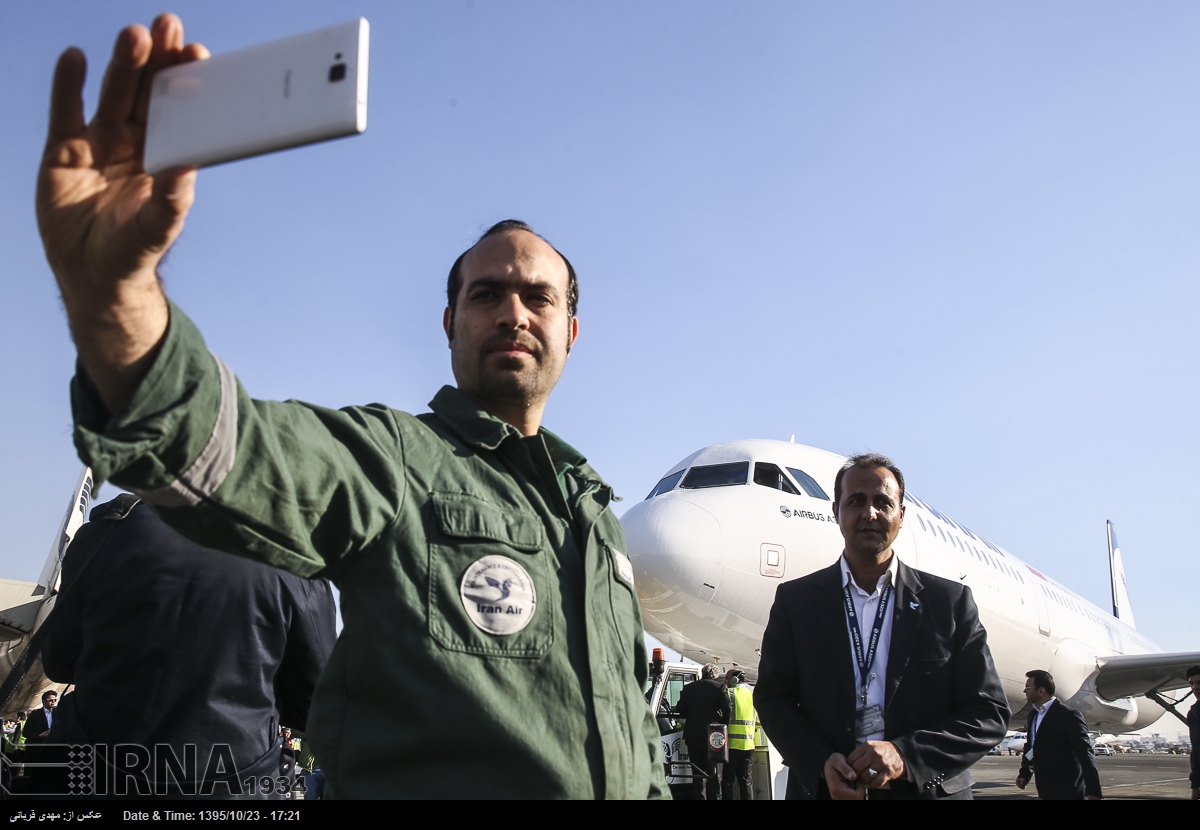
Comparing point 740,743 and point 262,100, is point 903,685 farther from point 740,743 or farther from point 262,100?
point 740,743

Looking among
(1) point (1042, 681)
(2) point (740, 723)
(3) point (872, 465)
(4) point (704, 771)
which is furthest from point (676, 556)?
(3) point (872, 465)

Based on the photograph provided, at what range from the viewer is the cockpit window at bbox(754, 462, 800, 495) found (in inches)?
369

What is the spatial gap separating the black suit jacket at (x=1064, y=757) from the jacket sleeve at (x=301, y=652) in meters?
6.05

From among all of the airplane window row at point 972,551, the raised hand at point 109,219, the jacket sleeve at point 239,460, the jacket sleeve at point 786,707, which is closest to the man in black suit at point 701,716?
the airplane window row at point 972,551

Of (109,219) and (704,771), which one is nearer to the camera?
(109,219)

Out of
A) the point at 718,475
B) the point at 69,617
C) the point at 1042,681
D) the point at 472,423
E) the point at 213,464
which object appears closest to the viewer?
the point at 213,464

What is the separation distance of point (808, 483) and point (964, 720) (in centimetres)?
716

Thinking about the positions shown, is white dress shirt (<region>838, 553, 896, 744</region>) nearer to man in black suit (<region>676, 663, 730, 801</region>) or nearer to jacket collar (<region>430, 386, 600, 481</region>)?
jacket collar (<region>430, 386, 600, 481</region>)

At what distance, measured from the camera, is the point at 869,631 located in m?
2.82

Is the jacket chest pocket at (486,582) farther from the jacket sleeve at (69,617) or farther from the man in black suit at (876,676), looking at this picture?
the jacket sleeve at (69,617)

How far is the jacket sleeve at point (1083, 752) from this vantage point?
20.7 ft

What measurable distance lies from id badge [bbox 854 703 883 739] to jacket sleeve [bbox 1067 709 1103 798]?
4.74 meters

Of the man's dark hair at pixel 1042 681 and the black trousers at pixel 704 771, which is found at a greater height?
the man's dark hair at pixel 1042 681

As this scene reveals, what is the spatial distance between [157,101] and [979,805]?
191 centimetres
